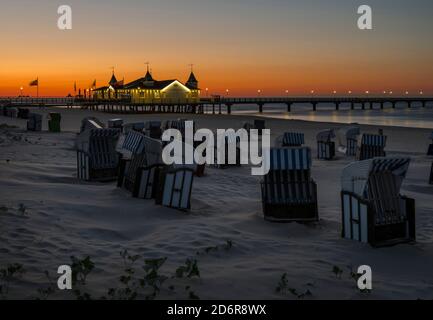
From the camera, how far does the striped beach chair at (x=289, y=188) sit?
7594mm

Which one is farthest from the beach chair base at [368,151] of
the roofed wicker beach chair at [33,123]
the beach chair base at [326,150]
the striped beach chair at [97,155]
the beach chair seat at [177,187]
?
the roofed wicker beach chair at [33,123]

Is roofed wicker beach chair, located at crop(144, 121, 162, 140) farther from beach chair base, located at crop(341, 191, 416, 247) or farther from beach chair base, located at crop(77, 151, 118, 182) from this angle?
beach chair base, located at crop(341, 191, 416, 247)

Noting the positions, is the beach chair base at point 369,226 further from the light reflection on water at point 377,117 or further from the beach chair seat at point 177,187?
the light reflection on water at point 377,117

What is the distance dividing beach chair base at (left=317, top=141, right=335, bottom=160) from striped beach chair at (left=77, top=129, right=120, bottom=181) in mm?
9384

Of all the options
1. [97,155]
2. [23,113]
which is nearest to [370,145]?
[97,155]

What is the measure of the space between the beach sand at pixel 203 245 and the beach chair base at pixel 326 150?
7.75 metres

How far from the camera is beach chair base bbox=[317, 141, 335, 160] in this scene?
1780cm

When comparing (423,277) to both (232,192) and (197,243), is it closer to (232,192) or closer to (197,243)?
(197,243)

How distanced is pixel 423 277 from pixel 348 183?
1.66 meters

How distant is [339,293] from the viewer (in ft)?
15.1

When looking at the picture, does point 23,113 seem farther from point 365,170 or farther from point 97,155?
point 365,170

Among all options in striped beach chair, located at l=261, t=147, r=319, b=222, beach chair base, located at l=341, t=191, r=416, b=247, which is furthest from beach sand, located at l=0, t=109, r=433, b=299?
striped beach chair, located at l=261, t=147, r=319, b=222

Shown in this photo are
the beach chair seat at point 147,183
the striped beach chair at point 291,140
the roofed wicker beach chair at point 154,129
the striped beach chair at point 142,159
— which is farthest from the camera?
the roofed wicker beach chair at point 154,129

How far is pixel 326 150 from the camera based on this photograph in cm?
1788
